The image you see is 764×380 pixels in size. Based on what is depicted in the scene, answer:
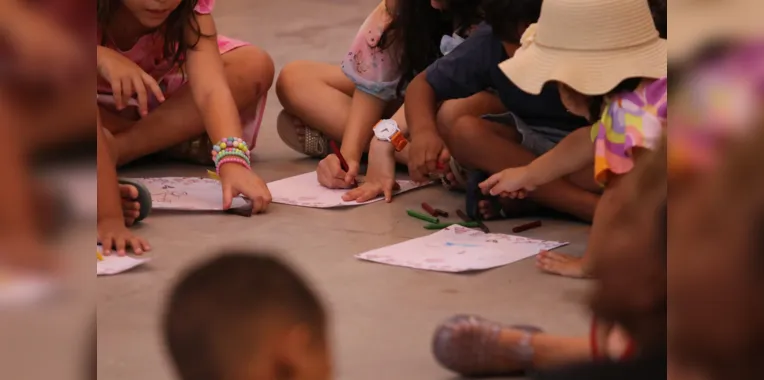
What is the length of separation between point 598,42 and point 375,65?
0.54 meters

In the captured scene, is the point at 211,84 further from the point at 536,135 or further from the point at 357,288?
the point at 357,288

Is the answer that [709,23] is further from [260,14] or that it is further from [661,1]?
[260,14]

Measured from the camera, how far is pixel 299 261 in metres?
0.48

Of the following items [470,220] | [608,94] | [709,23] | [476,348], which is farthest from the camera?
[470,220]

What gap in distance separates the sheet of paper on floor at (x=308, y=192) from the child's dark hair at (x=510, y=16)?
202mm

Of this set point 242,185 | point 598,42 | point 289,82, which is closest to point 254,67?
point 289,82

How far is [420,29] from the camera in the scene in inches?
44.0

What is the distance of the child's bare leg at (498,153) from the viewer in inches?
36.5

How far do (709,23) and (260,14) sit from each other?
2.06 m

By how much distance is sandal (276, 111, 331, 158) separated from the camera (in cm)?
124

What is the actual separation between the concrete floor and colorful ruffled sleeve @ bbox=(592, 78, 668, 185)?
6 centimetres

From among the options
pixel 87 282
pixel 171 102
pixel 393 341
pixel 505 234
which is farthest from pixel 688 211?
pixel 171 102

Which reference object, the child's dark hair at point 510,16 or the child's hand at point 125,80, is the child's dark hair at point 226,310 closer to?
the child's dark hair at point 510,16

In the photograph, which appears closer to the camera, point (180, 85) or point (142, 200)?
point (142, 200)
